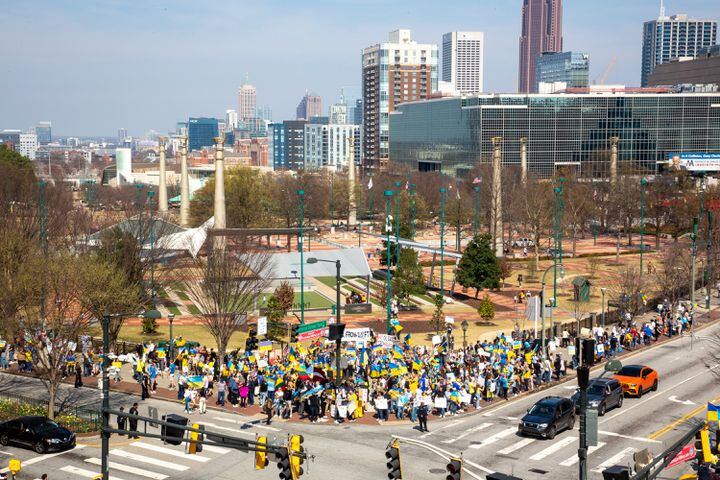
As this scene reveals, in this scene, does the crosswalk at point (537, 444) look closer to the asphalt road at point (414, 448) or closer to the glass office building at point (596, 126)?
the asphalt road at point (414, 448)

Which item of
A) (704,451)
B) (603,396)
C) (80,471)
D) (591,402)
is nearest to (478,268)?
(603,396)

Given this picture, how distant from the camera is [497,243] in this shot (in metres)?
93.4

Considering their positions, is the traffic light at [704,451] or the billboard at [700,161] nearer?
the traffic light at [704,451]

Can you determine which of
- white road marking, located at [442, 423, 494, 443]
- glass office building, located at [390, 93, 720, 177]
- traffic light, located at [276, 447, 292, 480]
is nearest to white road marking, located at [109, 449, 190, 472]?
white road marking, located at [442, 423, 494, 443]

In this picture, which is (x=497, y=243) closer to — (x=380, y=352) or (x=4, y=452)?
(x=380, y=352)

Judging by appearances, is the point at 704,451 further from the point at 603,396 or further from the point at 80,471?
the point at 80,471

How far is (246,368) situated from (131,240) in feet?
55.8

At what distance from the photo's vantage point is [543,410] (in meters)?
34.6

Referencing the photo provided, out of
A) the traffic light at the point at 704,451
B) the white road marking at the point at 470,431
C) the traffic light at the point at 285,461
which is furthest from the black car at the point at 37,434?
the traffic light at the point at 704,451

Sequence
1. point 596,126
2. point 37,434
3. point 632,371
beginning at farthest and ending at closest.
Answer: point 596,126
point 632,371
point 37,434

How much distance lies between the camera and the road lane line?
31.8 m

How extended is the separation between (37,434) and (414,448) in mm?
13769

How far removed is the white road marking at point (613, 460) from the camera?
99.7 feet

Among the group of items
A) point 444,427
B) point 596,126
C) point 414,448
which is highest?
point 596,126
